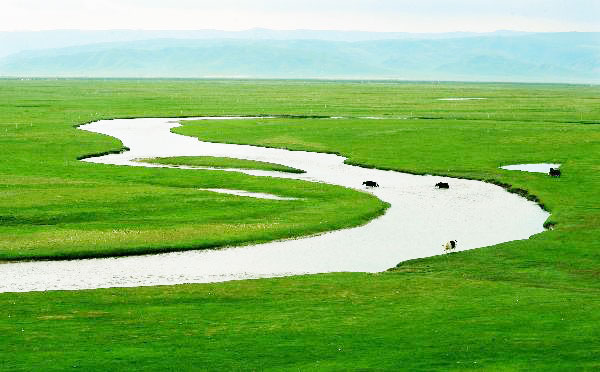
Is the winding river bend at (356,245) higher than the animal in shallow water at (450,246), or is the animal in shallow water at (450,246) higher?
the animal in shallow water at (450,246)

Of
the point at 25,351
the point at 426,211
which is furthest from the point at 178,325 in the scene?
the point at 426,211

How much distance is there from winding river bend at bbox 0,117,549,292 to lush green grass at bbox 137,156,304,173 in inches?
75.5

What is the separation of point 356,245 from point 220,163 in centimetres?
3017

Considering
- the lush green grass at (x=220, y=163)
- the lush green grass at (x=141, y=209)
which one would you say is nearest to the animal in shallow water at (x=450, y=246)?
the lush green grass at (x=141, y=209)

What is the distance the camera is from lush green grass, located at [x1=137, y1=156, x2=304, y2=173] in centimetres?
6688

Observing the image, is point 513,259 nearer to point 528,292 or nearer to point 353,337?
point 528,292

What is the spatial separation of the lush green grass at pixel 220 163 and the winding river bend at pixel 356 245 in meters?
1.92

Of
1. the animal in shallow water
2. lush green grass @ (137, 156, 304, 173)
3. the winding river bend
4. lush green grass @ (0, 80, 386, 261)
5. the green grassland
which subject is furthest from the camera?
lush green grass @ (137, 156, 304, 173)

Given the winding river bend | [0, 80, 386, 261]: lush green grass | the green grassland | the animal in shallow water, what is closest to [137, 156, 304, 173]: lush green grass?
the winding river bend

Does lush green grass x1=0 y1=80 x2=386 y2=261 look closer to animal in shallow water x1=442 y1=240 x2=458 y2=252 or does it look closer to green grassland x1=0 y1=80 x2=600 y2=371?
green grassland x1=0 y1=80 x2=600 y2=371

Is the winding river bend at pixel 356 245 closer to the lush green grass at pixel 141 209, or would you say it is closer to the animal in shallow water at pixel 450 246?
the animal in shallow water at pixel 450 246

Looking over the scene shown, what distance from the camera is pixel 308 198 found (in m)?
52.9

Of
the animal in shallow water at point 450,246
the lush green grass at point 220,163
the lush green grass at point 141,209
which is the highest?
the animal in shallow water at point 450,246

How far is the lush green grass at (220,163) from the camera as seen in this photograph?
66.9 m
